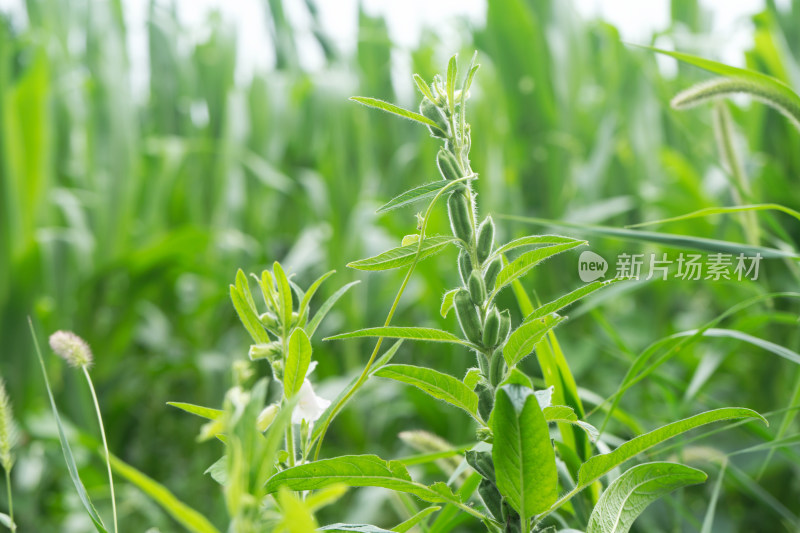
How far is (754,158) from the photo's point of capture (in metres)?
1.10

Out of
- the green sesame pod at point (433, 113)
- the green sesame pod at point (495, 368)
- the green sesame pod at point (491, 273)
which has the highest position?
the green sesame pod at point (433, 113)

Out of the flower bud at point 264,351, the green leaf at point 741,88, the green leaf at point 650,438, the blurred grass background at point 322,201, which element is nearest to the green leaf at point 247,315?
the flower bud at point 264,351

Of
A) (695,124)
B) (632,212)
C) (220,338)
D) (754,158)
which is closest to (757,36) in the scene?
(754,158)

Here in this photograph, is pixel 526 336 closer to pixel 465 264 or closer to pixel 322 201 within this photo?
pixel 465 264

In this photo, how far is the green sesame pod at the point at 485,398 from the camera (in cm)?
24

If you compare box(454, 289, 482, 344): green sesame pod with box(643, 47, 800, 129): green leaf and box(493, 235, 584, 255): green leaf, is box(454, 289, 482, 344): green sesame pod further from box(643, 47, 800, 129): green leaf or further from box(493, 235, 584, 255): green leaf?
box(643, 47, 800, 129): green leaf

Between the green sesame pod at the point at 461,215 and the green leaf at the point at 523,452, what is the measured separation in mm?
70

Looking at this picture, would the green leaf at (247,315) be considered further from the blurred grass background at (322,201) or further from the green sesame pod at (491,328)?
the blurred grass background at (322,201)

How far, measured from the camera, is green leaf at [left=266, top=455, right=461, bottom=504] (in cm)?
21

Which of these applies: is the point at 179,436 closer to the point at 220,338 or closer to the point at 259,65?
the point at 220,338

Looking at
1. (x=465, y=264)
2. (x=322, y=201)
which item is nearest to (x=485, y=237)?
(x=465, y=264)

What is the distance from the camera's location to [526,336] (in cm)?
22

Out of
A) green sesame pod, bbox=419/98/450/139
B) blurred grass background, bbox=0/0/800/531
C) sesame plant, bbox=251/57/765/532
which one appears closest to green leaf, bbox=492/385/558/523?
sesame plant, bbox=251/57/765/532

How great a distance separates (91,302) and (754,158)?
117 centimetres
